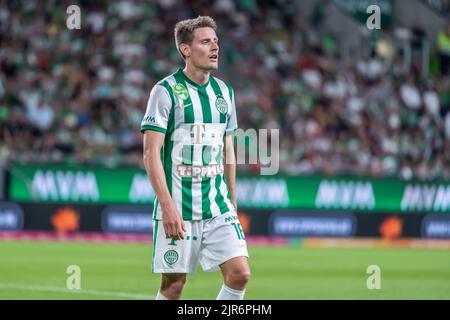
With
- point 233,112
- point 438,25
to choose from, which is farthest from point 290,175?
point 233,112

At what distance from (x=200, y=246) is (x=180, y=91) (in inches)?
43.5

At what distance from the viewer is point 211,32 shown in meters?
7.91

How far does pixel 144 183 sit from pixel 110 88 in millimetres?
2802

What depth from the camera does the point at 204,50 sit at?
7852mm

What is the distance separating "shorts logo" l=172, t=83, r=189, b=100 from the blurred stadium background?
7072 mm

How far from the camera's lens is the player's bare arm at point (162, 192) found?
7.45m

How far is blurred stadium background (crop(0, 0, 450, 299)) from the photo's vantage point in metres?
19.8
